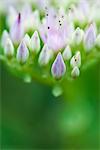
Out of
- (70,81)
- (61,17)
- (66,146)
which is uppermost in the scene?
(61,17)

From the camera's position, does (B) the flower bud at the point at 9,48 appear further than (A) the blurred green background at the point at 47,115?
No

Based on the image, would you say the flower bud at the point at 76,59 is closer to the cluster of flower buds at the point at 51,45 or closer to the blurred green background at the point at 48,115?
the cluster of flower buds at the point at 51,45

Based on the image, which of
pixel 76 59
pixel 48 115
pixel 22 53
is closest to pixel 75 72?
pixel 76 59

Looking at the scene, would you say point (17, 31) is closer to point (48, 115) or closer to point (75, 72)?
point (75, 72)

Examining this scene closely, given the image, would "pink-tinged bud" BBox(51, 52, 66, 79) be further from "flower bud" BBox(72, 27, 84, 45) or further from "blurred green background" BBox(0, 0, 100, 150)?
"blurred green background" BBox(0, 0, 100, 150)

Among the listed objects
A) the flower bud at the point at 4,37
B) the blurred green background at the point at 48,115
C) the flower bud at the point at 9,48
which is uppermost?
the flower bud at the point at 4,37

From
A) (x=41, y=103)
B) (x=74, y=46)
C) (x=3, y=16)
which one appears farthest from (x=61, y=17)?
(x=41, y=103)

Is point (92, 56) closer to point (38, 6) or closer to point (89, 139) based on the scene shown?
point (38, 6)

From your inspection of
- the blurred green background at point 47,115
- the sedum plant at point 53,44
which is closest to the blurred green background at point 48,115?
the blurred green background at point 47,115
